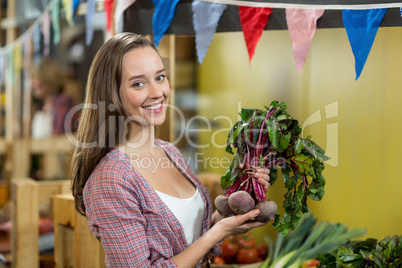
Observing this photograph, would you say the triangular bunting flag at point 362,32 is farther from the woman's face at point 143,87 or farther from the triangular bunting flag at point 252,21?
the woman's face at point 143,87

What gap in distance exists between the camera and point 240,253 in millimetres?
2553

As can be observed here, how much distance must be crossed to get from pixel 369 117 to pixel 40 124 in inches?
150

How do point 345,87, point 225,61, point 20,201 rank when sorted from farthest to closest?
point 225,61, point 345,87, point 20,201

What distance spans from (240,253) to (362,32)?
1324mm

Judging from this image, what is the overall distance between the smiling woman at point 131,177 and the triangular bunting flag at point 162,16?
0.93ft

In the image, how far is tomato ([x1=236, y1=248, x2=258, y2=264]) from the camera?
254 centimetres

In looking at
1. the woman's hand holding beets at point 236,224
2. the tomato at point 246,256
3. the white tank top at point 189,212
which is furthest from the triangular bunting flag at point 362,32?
the tomato at point 246,256

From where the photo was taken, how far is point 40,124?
18.1ft

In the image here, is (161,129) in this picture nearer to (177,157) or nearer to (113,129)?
(177,157)

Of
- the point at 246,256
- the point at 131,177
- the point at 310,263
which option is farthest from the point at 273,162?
the point at 246,256

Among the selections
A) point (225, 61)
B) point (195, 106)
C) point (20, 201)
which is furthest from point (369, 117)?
point (195, 106)

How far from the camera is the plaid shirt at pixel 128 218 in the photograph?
4.90ft

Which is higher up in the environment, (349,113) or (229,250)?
(349,113)

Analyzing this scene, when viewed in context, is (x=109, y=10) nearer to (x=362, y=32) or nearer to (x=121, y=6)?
(x=121, y=6)
